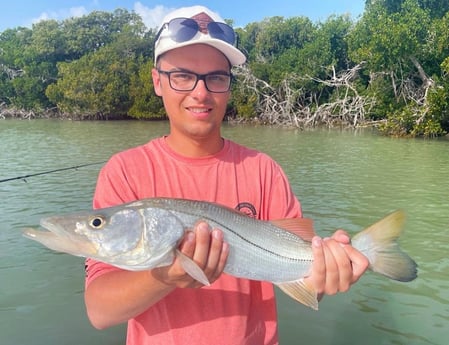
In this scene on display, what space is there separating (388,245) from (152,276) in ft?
3.65

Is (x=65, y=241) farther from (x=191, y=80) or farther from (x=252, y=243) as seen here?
(x=191, y=80)

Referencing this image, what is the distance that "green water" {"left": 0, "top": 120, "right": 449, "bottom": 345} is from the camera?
4719mm

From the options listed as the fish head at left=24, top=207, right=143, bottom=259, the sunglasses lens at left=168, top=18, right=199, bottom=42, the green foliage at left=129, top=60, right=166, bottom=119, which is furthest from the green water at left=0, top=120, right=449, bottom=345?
the green foliage at left=129, top=60, right=166, bottom=119

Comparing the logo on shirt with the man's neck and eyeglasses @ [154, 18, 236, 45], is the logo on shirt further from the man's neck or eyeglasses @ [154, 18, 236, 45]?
eyeglasses @ [154, 18, 236, 45]

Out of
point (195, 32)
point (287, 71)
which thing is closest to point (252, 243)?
point (195, 32)

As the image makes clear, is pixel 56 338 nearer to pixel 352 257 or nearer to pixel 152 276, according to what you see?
pixel 152 276

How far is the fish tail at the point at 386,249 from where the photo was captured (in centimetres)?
213

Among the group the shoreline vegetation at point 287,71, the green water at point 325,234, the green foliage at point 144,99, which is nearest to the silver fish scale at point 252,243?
the green water at point 325,234

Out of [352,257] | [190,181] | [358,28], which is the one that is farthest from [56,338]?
[358,28]

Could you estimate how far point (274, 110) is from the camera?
35.7m

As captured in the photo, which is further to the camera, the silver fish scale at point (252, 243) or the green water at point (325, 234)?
the green water at point (325, 234)

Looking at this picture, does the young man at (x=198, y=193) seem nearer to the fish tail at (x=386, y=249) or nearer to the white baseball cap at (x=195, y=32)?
the white baseball cap at (x=195, y=32)

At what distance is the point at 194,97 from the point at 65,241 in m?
0.93

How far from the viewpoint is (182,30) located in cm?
221
